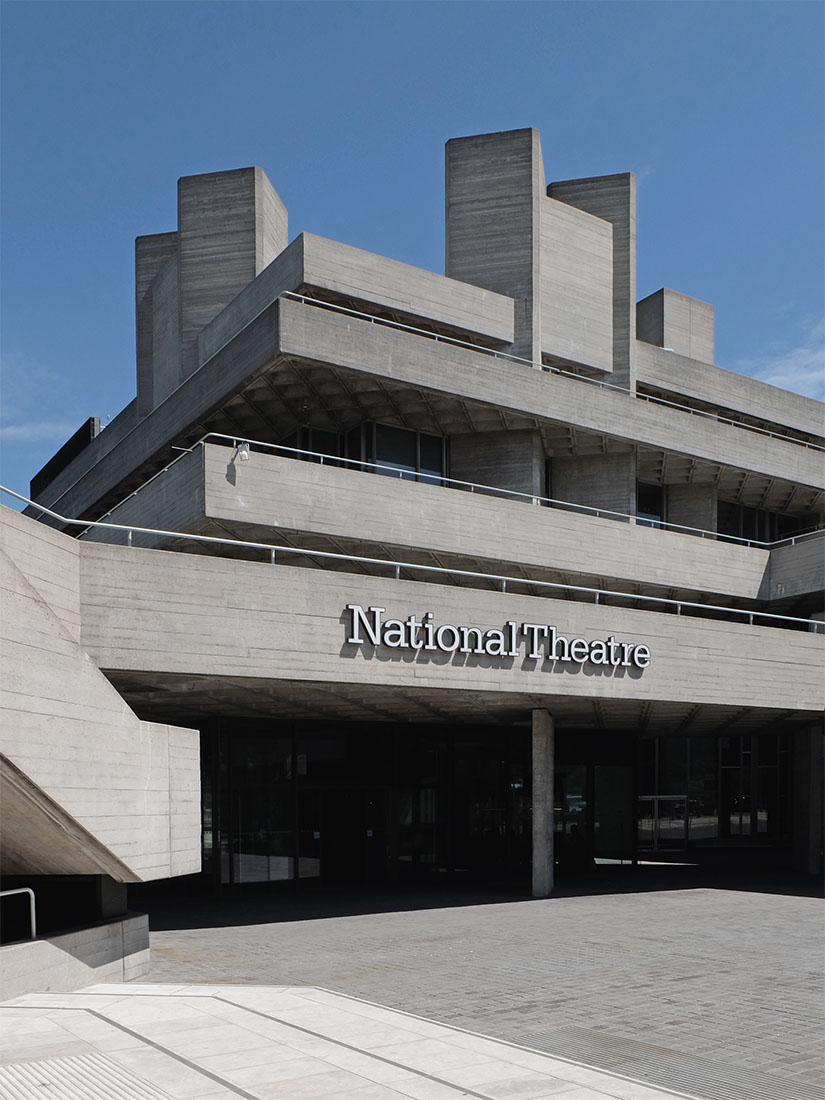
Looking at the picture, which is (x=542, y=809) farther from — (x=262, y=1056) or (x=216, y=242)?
(x=216, y=242)

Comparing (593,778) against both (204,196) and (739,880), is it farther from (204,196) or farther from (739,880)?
(204,196)

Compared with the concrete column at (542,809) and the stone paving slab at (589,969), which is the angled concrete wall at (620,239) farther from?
the stone paving slab at (589,969)

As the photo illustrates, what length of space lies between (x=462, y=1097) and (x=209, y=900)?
1514cm

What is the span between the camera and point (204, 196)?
2881 cm

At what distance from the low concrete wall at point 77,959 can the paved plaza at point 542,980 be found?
1.18 feet

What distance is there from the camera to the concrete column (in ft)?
71.6

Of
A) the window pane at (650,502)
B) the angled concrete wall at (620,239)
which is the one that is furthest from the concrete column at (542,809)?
the angled concrete wall at (620,239)

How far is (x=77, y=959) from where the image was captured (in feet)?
39.7

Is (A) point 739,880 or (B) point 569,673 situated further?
(A) point 739,880

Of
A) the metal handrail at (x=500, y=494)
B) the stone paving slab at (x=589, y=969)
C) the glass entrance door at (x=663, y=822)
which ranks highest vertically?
the metal handrail at (x=500, y=494)

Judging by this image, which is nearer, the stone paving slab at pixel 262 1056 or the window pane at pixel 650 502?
the stone paving slab at pixel 262 1056

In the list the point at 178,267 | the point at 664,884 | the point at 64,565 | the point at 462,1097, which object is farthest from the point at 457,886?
the point at 178,267

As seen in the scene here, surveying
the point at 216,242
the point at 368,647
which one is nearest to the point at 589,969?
the point at 368,647

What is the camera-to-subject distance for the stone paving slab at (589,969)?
29.8ft
